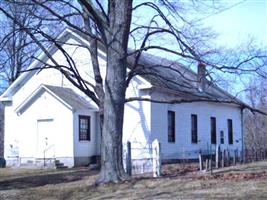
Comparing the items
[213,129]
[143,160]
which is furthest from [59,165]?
[213,129]

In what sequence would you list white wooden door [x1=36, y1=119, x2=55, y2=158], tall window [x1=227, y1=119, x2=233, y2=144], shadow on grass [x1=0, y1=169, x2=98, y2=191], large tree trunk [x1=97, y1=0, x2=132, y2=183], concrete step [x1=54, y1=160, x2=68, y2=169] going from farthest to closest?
tall window [x1=227, y1=119, x2=233, y2=144] → white wooden door [x1=36, y1=119, x2=55, y2=158] → concrete step [x1=54, y1=160, x2=68, y2=169] → shadow on grass [x1=0, y1=169, x2=98, y2=191] → large tree trunk [x1=97, y1=0, x2=132, y2=183]

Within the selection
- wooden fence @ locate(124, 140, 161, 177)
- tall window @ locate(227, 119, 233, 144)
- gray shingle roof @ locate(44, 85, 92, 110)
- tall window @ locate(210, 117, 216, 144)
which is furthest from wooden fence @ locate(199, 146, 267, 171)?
gray shingle roof @ locate(44, 85, 92, 110)

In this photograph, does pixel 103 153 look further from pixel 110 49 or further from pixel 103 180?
pixel 110 49

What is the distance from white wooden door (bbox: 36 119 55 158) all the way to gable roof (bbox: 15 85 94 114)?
1506 millimetres

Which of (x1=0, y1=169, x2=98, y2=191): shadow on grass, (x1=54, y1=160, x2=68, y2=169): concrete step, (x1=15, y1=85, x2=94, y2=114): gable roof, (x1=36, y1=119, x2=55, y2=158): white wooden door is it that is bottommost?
(x1=0, y1=169, x2=98, y2=191): shadow on grass

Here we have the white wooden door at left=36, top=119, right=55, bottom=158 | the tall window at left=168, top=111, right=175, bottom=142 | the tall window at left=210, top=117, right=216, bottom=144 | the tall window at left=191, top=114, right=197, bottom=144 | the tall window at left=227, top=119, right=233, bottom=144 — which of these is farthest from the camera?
the tall window at left=227, top=119, right=233, bottom=144

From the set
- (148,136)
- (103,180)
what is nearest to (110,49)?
(103,180)

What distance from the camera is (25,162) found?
30688 millimetres

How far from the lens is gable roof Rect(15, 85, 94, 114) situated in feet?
95.1

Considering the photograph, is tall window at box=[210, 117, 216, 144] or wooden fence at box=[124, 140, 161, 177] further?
tall window at box=[210, 117, 216, 144]

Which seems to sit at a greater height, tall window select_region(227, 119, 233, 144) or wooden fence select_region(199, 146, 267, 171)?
tall window select_region(227, 119, 233, 144)

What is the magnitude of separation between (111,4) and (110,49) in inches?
64.2

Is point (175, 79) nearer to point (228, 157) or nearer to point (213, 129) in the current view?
point (228, 157)

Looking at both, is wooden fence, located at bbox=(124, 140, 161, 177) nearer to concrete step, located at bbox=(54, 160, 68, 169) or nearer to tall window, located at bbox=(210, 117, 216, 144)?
concrete step, located at bbox=(54, 160, 68, 169)
